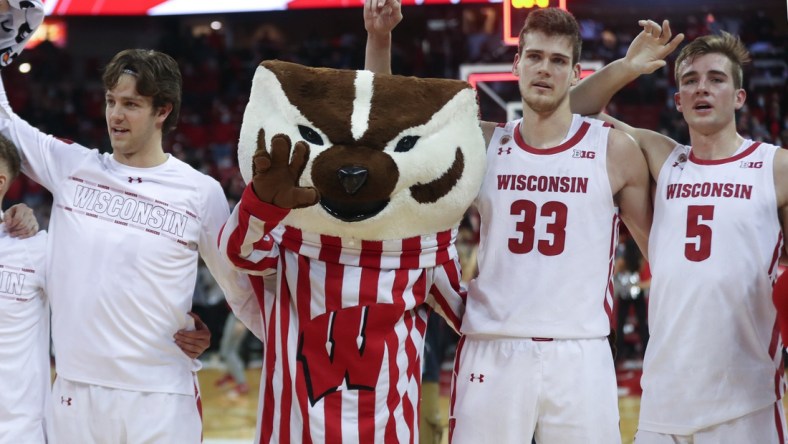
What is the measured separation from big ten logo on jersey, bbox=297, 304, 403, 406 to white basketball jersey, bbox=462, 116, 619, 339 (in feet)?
1.19

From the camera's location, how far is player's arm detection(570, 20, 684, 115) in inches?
125

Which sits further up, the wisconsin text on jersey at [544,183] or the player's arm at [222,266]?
the wisconsin text on jersey at [544,183]

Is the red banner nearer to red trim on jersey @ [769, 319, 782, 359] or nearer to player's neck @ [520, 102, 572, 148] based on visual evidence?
player's neck @ [520, 102, 572, 148]

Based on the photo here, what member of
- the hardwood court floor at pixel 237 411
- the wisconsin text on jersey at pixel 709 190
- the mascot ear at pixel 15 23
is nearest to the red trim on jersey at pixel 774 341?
the wisconsin text on jersey at pixel 709 190

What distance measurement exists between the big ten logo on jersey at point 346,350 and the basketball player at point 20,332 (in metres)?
0.94

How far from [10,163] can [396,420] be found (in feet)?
4.82

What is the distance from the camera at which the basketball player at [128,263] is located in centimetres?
301

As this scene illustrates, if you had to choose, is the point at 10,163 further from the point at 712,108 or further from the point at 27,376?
the point at 712,108

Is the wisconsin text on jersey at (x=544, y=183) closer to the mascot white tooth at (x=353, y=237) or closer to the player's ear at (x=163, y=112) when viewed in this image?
the mascot white tooth at (x=353, y=237)

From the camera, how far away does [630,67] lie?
10.6ft

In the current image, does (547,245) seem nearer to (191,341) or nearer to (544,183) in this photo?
(544,183)

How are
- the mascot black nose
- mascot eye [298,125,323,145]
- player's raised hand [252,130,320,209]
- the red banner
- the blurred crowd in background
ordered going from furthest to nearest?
the blurred crowd in background < the red banner < mascot eye [298,125,323,145] < the mascot black nose < player's raised hand [252,130,320,209]

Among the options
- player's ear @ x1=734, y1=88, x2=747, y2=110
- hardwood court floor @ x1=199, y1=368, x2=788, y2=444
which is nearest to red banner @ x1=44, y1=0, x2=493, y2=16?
hardwood court floor @ x1=199, y1=368, x2=788, y2=444

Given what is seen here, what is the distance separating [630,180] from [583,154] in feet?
0.66
